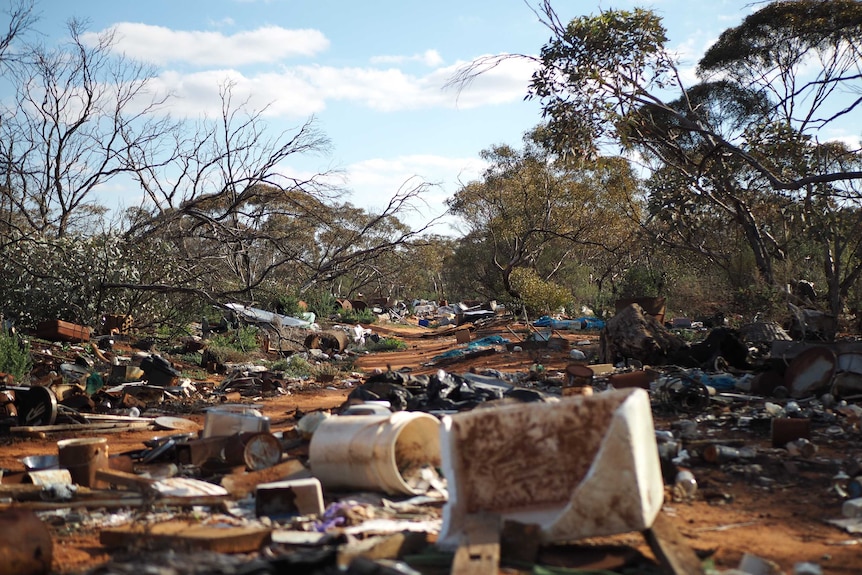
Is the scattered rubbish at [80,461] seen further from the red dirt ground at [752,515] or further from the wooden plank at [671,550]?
the wooden plank at [671,550]

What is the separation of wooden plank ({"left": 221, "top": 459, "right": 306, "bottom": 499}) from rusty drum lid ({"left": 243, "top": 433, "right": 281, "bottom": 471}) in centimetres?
13

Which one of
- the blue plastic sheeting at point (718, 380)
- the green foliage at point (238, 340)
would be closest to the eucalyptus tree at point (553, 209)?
the green foliage at point (238, 340)

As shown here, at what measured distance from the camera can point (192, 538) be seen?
3473 mm

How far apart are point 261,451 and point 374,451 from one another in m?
1.31

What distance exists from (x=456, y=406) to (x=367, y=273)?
30717 mm

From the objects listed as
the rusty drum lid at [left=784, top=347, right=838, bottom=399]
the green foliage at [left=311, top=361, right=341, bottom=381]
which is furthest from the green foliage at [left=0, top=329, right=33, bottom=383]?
the rusty drum lid at [left=784, top=347, right=838, bottom=399]

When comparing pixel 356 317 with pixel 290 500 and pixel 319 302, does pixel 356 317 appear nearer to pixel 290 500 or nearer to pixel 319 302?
pixel 319 302

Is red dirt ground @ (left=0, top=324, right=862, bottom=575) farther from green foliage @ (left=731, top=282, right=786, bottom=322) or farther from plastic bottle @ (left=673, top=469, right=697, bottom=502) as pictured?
green foliage @ (left=731, top=282, right=786, bottom=322)

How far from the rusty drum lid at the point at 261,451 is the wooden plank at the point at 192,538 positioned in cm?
154

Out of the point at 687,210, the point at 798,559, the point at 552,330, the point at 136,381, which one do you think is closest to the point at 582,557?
the point at 798,559

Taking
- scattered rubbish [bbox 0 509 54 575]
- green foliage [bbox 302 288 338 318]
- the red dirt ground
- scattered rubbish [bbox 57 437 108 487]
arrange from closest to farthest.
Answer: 1. scattered rubbish [bbox 0 509 54 575]
2. the red dirt ground
3. scattered rubbish [bbox 57 437 108 487]
4. green foliage [bbox 302 288 338 318]

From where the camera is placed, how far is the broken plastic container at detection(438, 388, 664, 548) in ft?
11.1

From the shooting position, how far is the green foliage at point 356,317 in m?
23.7

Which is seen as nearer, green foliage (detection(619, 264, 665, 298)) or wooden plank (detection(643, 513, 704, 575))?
wooden plank (detection(643, 513, 704, 575))
